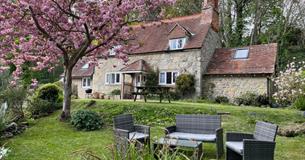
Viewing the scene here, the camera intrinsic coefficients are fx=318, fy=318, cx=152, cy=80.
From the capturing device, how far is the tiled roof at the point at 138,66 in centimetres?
2546

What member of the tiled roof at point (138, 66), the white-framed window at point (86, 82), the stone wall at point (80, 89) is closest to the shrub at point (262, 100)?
the tiled roof at point (138, 66)

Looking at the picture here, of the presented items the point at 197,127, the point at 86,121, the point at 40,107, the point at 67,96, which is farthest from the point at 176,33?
the point at 197,127

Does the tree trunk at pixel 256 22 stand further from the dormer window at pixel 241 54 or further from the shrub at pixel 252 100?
the shrub at pixel 252 100

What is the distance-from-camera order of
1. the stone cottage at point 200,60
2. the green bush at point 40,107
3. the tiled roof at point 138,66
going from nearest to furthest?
the green bush at point 40,107 < the stone cottage at point 200,60 < the tiled roof at point 138,66

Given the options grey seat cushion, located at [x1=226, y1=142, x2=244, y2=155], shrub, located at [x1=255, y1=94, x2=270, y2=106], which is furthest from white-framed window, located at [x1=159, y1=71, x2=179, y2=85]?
grey seat cushion, located at [x1=226, y1=142, x2=244, y2=155]

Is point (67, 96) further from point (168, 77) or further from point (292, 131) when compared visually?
point (168, 77)

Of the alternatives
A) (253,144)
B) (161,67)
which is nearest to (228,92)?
(161,67)

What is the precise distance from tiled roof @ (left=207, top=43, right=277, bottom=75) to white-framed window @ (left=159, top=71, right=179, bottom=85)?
8.77 feet

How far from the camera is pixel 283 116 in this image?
12.4 meters

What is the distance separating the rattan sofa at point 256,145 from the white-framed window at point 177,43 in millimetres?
18331

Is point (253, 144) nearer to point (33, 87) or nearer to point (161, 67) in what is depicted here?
point (33, 87)

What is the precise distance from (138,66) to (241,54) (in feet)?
26.4

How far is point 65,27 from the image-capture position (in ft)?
39.8

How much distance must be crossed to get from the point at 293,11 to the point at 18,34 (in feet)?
83.1
